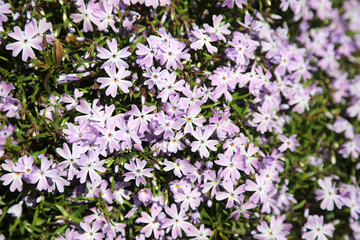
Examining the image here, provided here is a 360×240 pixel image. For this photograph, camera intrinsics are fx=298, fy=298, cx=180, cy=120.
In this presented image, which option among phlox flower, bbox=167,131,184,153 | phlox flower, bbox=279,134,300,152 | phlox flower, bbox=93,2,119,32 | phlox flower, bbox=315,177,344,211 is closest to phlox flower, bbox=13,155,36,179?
phlox flower, bbox=167,131,184,153

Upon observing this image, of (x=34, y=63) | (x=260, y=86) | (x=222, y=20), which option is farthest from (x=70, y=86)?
(x=260, y=86)

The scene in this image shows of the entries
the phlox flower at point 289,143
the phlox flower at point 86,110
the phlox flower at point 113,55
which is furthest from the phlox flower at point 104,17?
the phlox flower at point 289,143

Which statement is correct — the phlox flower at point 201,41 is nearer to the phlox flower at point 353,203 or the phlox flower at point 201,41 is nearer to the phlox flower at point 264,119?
the phlox flower at point 264,119

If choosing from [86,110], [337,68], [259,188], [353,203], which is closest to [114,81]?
[86,110]

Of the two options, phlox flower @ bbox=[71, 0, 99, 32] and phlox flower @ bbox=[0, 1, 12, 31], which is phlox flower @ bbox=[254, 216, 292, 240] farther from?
phlox flower @ bbox=[0, 1, 12, 31]

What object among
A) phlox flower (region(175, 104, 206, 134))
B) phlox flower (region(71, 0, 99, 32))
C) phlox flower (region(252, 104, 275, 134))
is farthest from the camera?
phlox flower (region(252, 104, 275, 134))

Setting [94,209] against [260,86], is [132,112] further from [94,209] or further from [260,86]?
[260,86]
